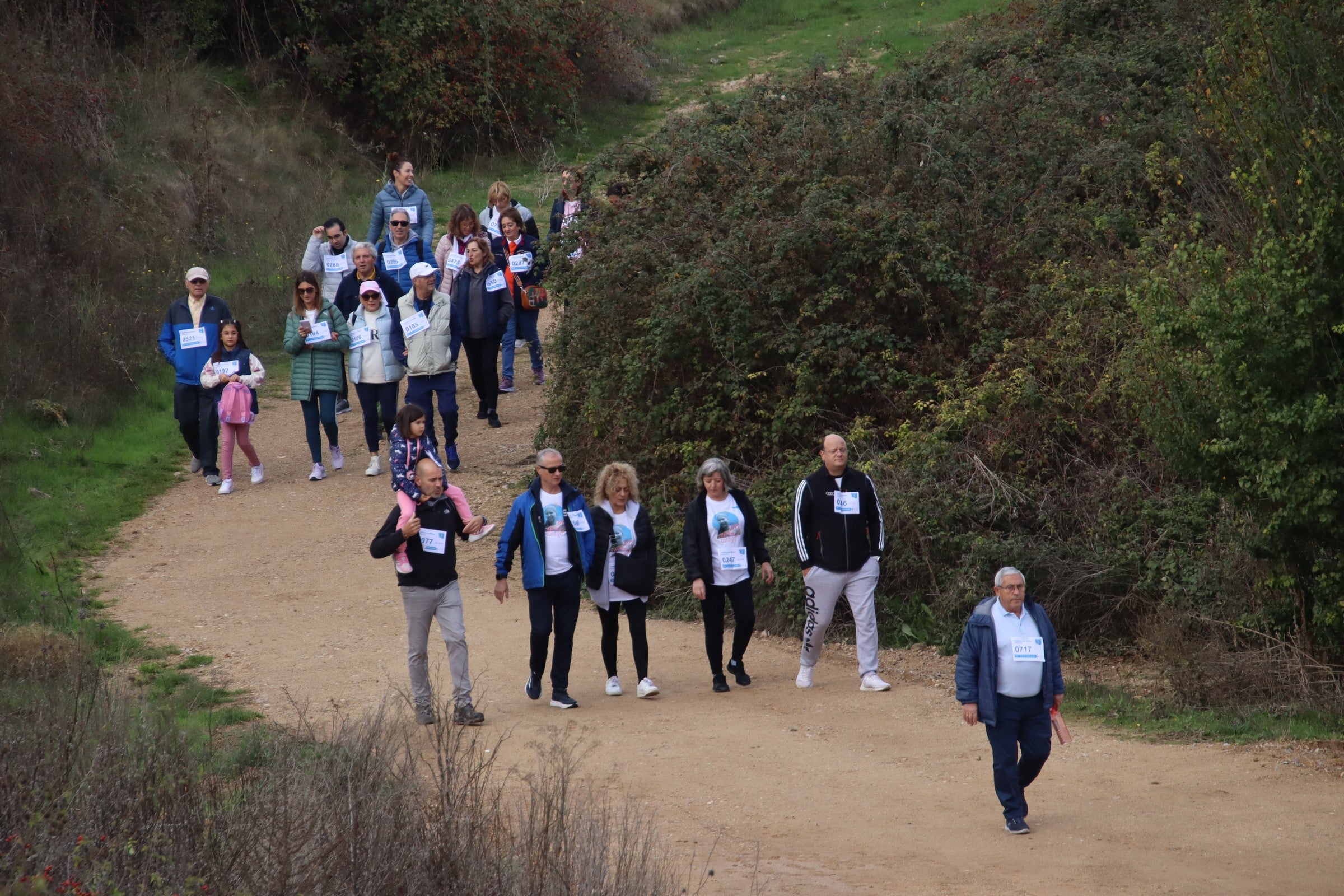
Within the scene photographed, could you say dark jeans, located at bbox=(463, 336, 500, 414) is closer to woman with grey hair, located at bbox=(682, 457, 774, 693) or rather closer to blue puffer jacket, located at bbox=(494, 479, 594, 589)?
woman with grey hair, located at bbox=(682, 457, 774, 693)

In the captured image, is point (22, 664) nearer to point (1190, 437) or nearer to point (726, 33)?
point (1190, 437)

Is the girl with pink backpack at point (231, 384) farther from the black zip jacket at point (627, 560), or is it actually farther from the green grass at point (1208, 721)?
the green grass at point (1208, 721)

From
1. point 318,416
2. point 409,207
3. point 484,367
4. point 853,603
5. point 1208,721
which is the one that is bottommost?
→ point 1208,721

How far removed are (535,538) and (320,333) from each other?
6252 millimetres

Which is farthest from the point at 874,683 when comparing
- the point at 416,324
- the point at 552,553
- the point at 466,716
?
the point at 416,324

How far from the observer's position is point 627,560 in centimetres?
1026

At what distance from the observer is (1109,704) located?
10219 millimetres

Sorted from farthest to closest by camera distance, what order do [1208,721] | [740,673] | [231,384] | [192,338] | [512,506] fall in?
[192,338]
[231,384]
[512,506]
[740,673]
[1208,721]

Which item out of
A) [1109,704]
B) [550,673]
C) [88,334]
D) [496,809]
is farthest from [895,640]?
[88,334]

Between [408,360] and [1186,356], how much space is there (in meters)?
8.19

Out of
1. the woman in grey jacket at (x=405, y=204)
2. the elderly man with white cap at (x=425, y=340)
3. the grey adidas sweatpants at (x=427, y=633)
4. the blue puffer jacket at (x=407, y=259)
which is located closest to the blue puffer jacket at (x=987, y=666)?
the grey adidas sweatpants at (x=427, y=633)

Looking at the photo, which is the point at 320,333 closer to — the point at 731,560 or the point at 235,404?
the point at 235,404

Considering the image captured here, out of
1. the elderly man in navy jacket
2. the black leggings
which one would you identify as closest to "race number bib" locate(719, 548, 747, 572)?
the black leggings

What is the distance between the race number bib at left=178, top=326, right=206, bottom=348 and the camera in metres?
15.1
